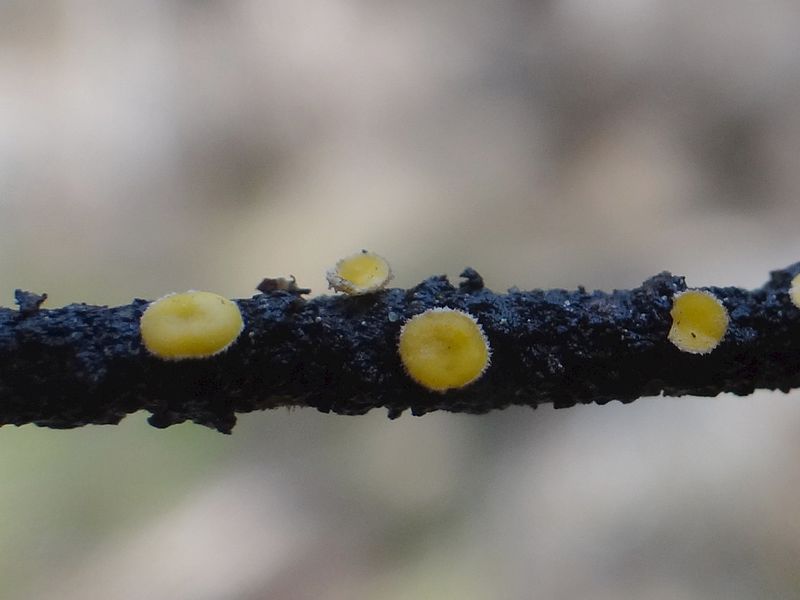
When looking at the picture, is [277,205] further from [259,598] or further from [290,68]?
[259,598]

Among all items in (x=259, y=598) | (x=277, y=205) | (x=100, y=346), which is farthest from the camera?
(x=277, y=205)

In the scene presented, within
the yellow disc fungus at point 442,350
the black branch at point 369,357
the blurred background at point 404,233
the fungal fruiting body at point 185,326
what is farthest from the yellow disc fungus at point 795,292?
the blurred background at point 404,233

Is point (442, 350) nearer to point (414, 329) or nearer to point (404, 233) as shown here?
point (414, 329)

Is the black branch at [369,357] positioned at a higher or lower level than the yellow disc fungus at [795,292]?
lower

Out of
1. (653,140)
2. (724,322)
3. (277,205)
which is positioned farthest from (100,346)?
(653,140)

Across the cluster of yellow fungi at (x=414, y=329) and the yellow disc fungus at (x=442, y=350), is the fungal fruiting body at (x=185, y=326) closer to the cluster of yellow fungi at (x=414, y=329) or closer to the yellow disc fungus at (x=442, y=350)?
the cluster of yellow fungi at (x=414, y=329)

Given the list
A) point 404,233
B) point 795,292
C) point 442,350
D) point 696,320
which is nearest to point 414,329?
point 442,350
